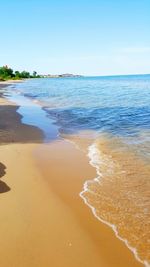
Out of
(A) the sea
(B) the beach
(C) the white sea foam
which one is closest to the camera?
(B) the beach

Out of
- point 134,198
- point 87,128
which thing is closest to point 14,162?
point 134,198

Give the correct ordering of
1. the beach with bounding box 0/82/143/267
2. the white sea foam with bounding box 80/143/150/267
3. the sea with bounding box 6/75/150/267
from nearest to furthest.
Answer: the beach with bounding box 0/82/143/267, the white sea foam with bounding box 80/143/150/267, the sea with bounding box 6/75/150/267

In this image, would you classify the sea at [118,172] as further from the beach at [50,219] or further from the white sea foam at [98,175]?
the beach at [50,219]

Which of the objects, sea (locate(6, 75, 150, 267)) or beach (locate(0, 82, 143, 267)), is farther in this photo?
Answer: sea (locate(6, 75, 150, 267))

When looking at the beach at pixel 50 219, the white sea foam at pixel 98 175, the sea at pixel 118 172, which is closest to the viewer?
the beach at pixel 50 219

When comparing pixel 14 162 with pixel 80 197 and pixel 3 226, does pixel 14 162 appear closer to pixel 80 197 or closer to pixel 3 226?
pixel 80 197

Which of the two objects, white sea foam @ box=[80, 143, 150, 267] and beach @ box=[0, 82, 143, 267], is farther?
white sea foam @ box=[80, 143, 150, 267]

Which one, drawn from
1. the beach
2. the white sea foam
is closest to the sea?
the white sea foam

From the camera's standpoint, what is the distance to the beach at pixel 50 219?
14.4 feet

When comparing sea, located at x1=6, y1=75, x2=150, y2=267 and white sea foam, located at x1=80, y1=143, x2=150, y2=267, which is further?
sea, located at x1=6, y1=75, x2=150, y2=267

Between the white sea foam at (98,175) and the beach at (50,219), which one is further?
the white sea foam at (98,175)

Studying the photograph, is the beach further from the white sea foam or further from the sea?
the sea

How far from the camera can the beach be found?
4.39 m

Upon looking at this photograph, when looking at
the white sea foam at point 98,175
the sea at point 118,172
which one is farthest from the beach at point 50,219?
the sea at point 118,172
